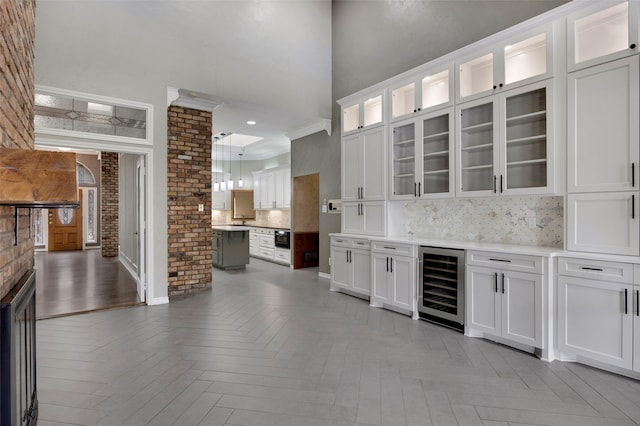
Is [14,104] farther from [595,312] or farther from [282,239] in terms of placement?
[282,239]

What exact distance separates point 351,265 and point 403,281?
1087 millimetres

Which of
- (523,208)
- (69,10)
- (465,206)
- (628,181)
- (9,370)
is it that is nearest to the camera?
(9,370)

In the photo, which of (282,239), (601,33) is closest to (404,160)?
(601,33)

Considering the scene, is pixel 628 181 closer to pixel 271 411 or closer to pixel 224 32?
pixel 271 411

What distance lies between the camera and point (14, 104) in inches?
70.2

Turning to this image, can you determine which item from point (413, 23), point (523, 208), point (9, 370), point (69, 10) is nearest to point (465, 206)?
point (523, 208)

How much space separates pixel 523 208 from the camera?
3795 mm

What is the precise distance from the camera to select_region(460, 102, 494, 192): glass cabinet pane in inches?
149

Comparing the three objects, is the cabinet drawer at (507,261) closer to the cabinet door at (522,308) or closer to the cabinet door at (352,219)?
the cabinet door at (522,308)

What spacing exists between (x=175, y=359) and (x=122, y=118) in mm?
3252

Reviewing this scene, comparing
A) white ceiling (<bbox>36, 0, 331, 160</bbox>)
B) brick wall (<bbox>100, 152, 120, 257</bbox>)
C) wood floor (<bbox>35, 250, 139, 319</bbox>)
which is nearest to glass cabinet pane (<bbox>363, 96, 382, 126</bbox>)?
white ceiling (<bbox>36, 0, 331, 160</bbox>)

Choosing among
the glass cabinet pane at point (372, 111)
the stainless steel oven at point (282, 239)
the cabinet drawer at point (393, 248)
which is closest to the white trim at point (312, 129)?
Result: the glass cabinet pane at point (372, 111)

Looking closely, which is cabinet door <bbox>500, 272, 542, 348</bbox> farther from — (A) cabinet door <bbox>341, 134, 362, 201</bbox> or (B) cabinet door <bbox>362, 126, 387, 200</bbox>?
(A) cabinet door <bbox>341, 134, 362, 201</bbox>

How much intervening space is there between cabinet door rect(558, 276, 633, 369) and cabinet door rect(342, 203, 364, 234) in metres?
2.86
